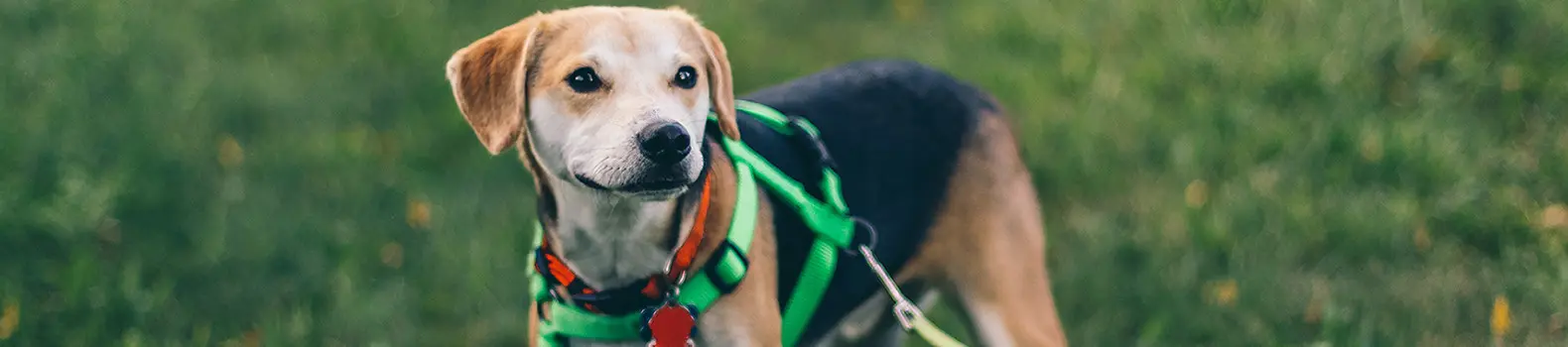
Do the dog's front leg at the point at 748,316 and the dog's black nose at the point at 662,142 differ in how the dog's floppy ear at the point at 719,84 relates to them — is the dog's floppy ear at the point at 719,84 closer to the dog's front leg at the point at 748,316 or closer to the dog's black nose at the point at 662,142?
the dog's front leg at the point at 748,316

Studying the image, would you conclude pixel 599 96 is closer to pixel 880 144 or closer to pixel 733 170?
pixel 733 170

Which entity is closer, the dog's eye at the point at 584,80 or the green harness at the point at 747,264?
the dog's eye at the point at 584,80

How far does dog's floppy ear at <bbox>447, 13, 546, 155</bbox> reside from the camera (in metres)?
2.71

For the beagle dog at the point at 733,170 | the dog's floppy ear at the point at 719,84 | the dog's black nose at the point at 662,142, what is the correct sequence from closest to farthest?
the dog's black nose at the point at 662,142 → the beagle dog at the point at 733,170 → the dog's floppy ear at the point at 719,84

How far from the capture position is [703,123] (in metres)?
2.76

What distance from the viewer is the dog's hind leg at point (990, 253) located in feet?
11.3

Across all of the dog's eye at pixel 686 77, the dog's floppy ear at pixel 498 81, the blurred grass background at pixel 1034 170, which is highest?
the dog's eye at pixel 686 77

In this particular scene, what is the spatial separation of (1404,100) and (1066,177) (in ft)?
4.92

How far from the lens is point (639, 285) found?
2773mm

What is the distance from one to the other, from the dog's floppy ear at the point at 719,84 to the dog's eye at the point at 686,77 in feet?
0.35

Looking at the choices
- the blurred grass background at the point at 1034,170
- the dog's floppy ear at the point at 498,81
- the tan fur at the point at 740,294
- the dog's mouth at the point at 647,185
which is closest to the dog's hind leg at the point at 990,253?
the tan fur at the point at 740,294

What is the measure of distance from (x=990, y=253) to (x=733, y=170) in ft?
2.64

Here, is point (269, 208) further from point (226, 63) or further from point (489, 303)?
point (226, 63)

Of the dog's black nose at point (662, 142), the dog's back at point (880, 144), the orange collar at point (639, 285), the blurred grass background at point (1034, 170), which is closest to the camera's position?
the dog's black nose at point (662, 142)
